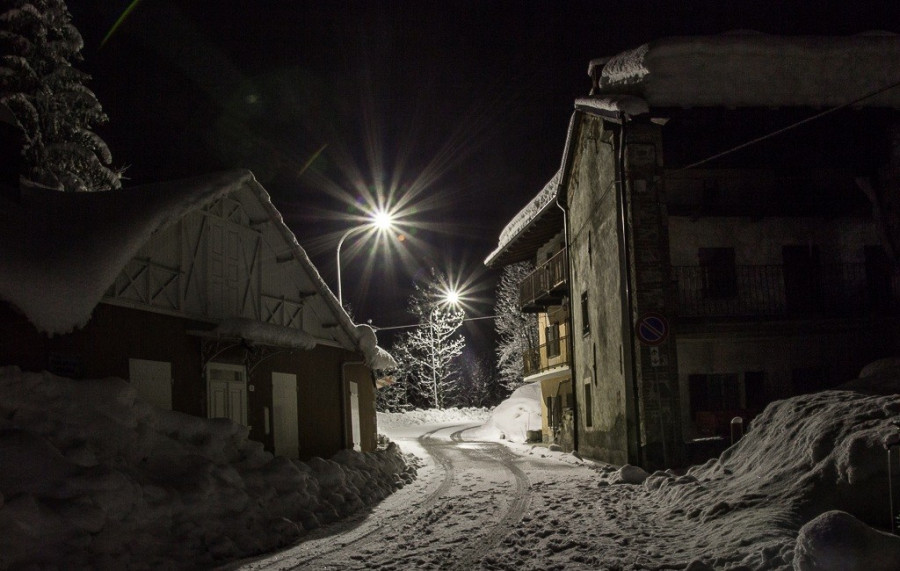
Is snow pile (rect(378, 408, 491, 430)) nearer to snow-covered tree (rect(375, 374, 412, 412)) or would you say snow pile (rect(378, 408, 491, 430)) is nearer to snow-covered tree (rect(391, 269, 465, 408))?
snow-covered tree (rect(391, 269, 465, 408))

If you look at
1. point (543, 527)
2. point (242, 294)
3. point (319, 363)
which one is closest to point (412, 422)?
point (319, 363)

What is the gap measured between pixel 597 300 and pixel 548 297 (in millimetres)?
8459

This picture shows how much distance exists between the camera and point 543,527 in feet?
33.3

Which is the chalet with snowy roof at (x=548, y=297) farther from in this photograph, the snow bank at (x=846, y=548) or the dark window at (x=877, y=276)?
the snow bank at (x=846, y=548)

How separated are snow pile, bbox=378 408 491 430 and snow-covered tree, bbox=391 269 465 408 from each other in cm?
265

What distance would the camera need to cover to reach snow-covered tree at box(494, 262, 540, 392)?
53.7 m

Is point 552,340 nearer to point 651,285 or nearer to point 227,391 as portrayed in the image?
point 651,285

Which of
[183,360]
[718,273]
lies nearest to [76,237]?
[183,360]

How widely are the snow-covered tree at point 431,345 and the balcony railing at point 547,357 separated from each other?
23629mm

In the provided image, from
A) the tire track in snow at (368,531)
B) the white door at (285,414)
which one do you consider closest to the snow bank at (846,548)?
the tire track in snow at (368,531)

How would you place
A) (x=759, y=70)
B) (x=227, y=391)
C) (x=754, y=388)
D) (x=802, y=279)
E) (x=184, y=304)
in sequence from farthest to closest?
(x=802, y=279)
(x=754, y=388)
(x=759, y=70)
(x=227, y=391)
(x=184, y=304)

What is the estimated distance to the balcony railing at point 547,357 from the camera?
30281 millimetres

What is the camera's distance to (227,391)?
1498 cm

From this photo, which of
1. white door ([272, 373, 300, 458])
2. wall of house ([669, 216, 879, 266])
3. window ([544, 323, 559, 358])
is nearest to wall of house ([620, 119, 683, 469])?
wall of house ([669, 216, 879, 266])
